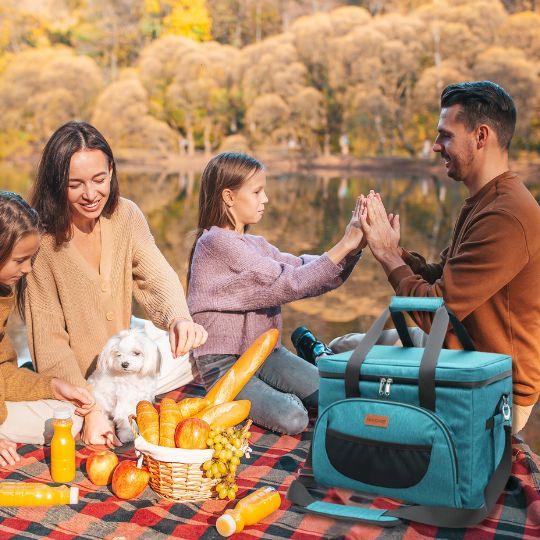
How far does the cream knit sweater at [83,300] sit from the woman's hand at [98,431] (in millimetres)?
A: 163

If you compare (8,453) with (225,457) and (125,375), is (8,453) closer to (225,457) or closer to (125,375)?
(125,375)

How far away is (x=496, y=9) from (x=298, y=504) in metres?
25.3

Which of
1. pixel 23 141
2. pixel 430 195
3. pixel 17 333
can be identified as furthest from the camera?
pixel 23 141

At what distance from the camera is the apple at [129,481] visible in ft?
7.64

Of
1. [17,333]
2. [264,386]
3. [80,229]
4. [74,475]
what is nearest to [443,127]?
[264,386]

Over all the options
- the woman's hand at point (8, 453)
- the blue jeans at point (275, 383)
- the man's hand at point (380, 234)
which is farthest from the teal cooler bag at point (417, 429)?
the woman's hand at point (8, 453)

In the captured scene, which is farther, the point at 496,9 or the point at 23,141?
the point at 23,141

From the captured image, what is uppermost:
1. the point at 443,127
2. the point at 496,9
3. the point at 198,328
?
the point at 496,9

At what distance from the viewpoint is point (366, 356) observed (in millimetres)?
2258

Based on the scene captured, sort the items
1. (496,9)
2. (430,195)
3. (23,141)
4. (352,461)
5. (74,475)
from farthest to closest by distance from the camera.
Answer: (23,141), (496,9), (430,195), (74,475), (352,461)

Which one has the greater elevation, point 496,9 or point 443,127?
point 496,9

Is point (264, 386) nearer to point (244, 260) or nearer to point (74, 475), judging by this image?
point (244, 260)

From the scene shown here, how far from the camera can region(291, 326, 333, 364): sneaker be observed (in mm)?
3598

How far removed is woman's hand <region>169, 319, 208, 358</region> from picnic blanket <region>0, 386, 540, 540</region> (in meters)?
0.45
